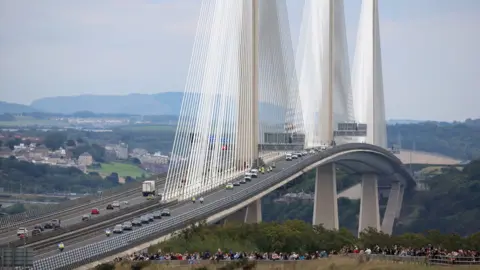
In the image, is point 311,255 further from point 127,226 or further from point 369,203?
point 369,203

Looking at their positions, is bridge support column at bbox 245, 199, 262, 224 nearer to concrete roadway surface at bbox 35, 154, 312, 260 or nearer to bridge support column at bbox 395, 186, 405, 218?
concrete roadway surface at bbox 35, 154, 312, 260

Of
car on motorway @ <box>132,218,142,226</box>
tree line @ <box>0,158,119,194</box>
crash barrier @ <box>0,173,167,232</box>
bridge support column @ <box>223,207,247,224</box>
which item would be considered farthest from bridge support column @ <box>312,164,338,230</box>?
tree line @ <box>0,158,119,194</box>

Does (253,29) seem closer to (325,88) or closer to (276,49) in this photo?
(276,49)

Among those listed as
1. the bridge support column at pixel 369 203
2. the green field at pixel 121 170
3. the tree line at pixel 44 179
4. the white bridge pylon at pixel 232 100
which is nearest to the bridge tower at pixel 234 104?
the white bridge pylon at pixel 232 100

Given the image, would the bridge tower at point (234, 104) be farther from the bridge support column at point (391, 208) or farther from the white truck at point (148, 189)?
the bridge support column at point (391, 208)

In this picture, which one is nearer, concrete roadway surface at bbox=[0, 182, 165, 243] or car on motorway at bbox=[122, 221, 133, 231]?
concrete roadway surface at bbox=[0, 182, 165, 243]

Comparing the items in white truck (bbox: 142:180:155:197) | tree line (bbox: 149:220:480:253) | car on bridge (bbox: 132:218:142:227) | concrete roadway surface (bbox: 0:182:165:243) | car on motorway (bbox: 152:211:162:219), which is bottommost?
tree line (bbox: 149:220:480:253)

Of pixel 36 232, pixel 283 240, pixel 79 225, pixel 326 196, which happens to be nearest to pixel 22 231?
pixel 36 232
